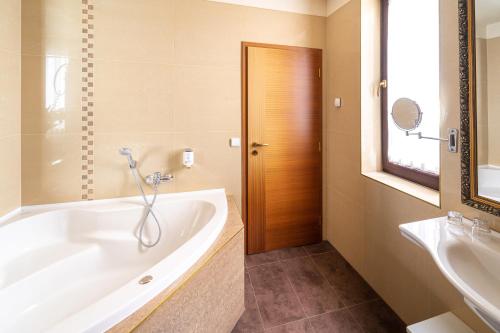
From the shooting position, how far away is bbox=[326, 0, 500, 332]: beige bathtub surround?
3.88 ft

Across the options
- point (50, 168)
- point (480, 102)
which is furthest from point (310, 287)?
point (50, 168)

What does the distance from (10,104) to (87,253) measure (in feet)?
3.62

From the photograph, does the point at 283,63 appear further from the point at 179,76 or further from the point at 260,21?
the point at 179,76

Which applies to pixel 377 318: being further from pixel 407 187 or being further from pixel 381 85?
pixel 381 85

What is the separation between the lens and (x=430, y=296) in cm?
132

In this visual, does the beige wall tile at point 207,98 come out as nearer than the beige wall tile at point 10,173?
No

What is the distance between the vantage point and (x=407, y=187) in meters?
1.56

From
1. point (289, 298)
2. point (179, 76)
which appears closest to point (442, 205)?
point (289, 298)

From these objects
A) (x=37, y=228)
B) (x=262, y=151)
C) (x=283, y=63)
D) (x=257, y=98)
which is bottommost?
(x=37, y=228)

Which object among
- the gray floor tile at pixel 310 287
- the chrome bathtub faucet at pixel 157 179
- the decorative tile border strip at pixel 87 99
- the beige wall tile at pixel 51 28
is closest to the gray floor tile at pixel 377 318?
the gray floor tile at pixel 310 287

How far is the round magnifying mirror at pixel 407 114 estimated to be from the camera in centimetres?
117

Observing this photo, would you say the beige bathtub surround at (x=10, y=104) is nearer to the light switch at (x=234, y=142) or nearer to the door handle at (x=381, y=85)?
the light switch at (x=234, y=142)

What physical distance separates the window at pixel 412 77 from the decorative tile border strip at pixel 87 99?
223cm

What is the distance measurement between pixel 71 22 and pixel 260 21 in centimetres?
147
